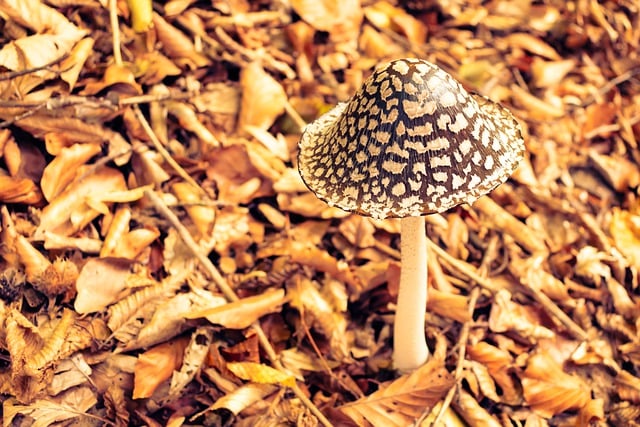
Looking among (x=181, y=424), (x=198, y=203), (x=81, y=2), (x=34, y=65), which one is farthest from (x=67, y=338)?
(x=81, y=2)

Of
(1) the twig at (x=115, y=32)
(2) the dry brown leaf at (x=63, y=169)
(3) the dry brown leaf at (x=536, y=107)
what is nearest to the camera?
(2) the dry brown leaf at (x=63, y=169)

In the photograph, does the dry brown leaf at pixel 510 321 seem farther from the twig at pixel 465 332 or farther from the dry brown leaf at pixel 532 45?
the dry brown leaf at pixel 532 45

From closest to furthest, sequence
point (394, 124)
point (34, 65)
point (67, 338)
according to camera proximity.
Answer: point (394, 124), point (67, 338), point (34, 65)

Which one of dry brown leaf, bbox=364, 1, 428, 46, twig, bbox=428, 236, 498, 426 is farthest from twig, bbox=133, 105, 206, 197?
dry brown leaf, bbox=364, 1, 428, 46

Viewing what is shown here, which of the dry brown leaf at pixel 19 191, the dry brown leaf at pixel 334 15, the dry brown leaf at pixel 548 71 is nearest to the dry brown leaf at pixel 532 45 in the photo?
the dry brown leaf at pixel 548 71

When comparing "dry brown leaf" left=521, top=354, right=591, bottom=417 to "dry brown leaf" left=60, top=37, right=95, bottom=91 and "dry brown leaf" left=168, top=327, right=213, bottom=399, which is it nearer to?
"dry brown leaf" left=168, top=327, right=213, bottom=399

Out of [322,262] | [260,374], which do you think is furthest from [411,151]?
[260,374]

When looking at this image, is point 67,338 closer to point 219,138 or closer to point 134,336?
point 134,336
